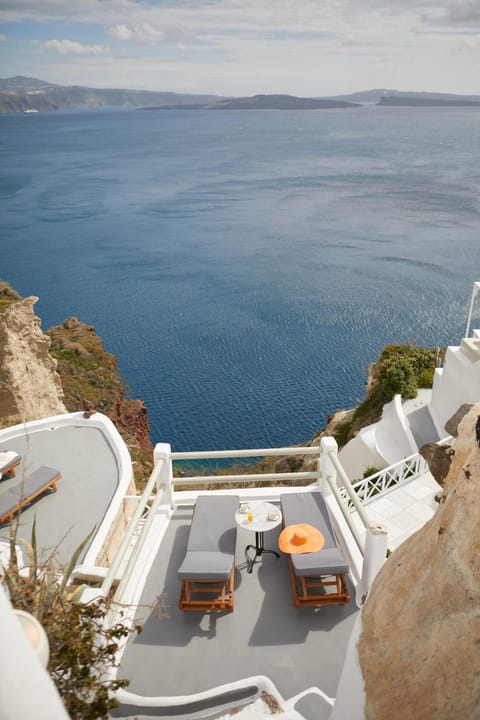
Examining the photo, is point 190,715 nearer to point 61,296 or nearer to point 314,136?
point 61,296

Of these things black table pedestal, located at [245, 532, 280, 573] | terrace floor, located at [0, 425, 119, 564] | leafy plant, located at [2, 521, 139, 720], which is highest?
leafy plant, located at [2, 521, 139, 720]

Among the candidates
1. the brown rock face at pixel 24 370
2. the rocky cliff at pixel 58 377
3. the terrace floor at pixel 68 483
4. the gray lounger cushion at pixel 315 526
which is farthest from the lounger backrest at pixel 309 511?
the brown rock face at pixel 24 370

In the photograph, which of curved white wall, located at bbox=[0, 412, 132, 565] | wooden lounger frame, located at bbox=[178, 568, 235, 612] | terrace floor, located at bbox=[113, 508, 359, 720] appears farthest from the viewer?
curved white wall, located at bbox=[0, 412, 132, 565]

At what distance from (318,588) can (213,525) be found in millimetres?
1614

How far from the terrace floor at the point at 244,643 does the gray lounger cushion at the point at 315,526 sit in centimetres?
49

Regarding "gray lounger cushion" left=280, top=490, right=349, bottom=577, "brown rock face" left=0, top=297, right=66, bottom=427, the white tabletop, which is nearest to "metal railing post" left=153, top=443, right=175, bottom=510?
the white tabletop

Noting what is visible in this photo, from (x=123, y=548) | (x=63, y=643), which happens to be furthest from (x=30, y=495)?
(x=63, y=643)

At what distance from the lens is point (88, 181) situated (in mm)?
101875

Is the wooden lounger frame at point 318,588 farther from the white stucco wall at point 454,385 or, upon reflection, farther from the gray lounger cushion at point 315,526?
the white stucco wall at point 454,385

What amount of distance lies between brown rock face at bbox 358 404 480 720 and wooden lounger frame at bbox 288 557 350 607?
9.67 ft

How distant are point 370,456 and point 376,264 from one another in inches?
1688

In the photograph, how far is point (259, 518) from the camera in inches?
277

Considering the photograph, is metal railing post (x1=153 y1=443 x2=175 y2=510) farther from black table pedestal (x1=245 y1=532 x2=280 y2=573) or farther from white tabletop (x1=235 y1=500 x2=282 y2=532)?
black table pedestal (x1=245 y1=532 x2=280 y2=573)

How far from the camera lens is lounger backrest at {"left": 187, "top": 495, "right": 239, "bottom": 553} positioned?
6645 millimetres
